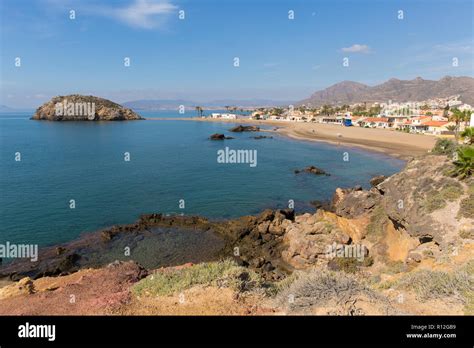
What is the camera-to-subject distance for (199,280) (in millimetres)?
10852

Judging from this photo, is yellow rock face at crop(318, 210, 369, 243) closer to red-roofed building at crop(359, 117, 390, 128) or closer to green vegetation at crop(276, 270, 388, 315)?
green vegetation at crop(276, 270, 388, 315)

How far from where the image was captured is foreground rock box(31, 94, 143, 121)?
166 metres

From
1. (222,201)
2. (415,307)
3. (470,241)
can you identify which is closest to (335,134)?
(222,201)

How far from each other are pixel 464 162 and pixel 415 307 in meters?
12.2

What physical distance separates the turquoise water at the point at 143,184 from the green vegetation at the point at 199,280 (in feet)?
58.7

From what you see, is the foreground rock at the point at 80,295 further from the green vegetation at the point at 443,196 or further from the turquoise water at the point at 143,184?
the green vegetation at the point at 443,196

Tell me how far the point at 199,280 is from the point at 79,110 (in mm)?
189571

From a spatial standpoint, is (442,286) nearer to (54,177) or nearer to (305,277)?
(305,277)

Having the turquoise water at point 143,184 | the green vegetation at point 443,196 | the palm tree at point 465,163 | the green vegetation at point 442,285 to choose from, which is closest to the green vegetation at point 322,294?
the green vegetation at point 442,285

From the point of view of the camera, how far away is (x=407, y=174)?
21.0m

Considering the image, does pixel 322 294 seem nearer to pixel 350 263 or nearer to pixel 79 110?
pixel 350 263

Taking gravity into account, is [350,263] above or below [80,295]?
below

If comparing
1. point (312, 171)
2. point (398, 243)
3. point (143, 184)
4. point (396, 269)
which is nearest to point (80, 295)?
point (396, 269)

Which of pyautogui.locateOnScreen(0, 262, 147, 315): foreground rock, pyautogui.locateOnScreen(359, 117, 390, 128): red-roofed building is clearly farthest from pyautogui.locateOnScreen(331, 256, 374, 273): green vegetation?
pyautogui.locateOnScreen(359, 117, 390, 128): red-roofed building
